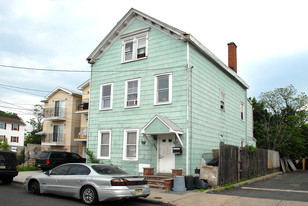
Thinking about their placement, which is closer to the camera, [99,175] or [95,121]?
[99,175]

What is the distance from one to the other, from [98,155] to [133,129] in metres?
3.10

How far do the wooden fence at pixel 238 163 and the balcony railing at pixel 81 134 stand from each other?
1510cm

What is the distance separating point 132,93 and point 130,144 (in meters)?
2.89

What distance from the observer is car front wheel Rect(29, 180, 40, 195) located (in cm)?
1097

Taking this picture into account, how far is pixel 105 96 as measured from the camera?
18.0 metres

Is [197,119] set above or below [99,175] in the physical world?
above

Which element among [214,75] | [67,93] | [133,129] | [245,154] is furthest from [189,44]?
[67,93]

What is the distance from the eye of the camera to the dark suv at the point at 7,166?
44.4 feet

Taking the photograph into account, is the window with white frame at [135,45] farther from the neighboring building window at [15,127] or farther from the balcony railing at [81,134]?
the neighboring building window at [15,127]

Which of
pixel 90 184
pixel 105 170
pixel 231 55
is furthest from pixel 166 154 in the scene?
pixel 231 55

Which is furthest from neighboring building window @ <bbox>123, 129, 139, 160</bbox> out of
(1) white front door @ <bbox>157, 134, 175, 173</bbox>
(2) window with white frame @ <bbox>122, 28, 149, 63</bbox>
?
(2) window with white frame @ <bbox>122, 28, 149, 63</bbox>

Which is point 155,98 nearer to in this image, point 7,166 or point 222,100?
point 222,100

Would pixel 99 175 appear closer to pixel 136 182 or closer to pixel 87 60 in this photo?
pixel 136 182

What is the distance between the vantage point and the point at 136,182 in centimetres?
952
